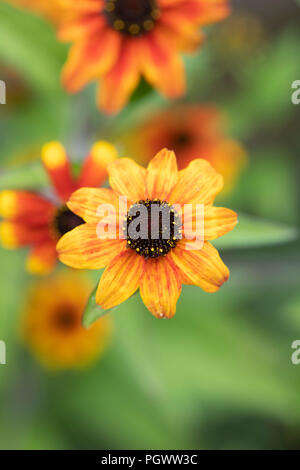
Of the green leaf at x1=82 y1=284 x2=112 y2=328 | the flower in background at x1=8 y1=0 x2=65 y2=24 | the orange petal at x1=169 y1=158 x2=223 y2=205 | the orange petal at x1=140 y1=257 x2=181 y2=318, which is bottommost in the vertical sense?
the green leaf at x1=82 y1=284 x2=112 y2=328

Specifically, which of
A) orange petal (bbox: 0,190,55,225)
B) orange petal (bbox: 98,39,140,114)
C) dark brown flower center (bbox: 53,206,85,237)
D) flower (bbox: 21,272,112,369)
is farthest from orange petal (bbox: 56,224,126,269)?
flower (bbox: 21,272,112,369)

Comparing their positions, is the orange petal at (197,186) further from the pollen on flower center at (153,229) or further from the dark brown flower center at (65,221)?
the dark brown flower center at (65,221)

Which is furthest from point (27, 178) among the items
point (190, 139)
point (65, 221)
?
point (190, 139)

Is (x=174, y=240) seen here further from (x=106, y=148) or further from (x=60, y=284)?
(x=60, y=284)

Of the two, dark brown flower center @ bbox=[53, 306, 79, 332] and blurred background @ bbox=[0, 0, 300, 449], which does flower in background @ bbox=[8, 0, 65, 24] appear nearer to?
blurred background @ bbox=[0, 0, 300, 449]

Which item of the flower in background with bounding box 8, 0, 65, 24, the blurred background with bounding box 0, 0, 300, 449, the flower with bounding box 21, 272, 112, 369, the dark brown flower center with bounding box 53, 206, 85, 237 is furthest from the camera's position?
the flower with bounding box 21, 272, 112, 369

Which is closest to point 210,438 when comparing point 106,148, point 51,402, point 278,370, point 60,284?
point 278,370
